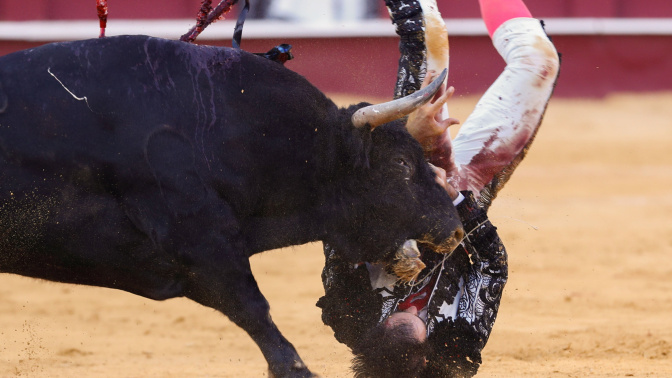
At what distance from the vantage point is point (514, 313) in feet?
15.0

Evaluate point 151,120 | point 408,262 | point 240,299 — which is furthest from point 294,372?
point 151,120

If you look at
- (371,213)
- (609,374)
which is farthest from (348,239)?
(609,374)

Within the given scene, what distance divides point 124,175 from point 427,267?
3.25ft

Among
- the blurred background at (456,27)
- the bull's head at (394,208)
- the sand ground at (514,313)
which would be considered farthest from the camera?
the blurred background at (456,27)

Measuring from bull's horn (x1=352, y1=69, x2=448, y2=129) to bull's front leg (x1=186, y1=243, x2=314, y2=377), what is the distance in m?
0.49

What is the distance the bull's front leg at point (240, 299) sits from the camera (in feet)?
8.04

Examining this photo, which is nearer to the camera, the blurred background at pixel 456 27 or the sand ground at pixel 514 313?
the sand ground at pixel 514 313

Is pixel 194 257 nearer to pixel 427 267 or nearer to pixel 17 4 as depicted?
pixel 427 267

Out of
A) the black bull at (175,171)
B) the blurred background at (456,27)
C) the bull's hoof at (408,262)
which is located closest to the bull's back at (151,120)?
the black bull at (175,171)

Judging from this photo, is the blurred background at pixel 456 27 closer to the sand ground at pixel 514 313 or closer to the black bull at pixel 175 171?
the sand ground at pixel 514 313

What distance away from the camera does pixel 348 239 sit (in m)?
2.73

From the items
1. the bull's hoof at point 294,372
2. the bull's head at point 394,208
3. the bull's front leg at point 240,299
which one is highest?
the bull's head at point 394,208

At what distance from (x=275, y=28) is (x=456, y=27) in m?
1.89

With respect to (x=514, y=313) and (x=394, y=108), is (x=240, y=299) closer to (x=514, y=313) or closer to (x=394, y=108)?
(x=394, y=108)
